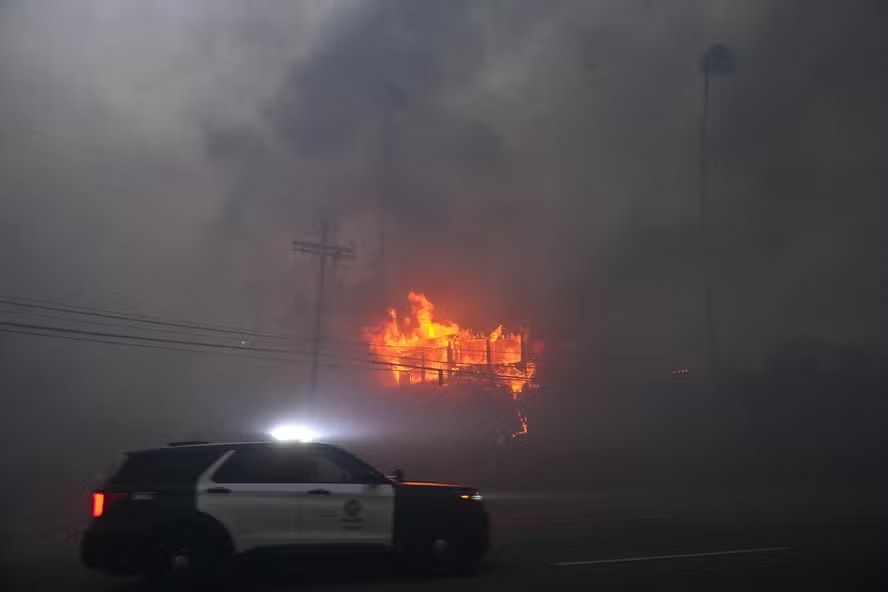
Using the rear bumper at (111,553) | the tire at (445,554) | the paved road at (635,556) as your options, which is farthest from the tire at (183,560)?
the tire at (445,554)

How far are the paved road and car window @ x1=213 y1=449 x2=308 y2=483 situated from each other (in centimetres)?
118

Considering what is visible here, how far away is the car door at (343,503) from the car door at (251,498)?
156mm

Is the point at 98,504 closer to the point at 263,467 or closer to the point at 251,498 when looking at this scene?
the point at 251,498

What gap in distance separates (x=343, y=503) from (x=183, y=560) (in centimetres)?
171

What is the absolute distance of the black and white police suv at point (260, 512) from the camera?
7.96m

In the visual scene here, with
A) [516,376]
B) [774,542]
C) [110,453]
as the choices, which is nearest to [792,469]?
[516,376]

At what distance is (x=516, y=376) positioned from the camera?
138 feet

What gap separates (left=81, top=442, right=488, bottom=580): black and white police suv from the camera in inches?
313

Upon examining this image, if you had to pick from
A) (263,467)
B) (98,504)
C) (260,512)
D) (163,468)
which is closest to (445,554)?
(260,512)

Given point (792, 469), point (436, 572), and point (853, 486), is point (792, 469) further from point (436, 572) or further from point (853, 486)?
point (436, 572)

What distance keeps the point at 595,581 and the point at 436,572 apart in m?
1.78

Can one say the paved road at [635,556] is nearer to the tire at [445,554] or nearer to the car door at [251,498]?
the tire at [445,554]

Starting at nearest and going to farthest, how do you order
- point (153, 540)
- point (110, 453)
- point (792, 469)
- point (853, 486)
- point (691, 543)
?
point (153, 540)
point (691, 543)
point (853, 486)
point (110, 453)
point (792, 469)

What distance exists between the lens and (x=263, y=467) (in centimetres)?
855
